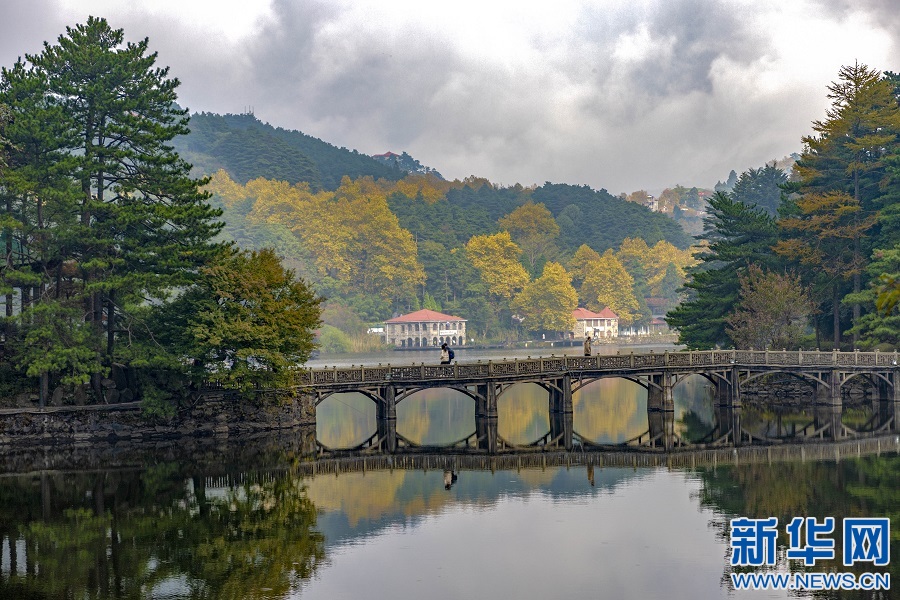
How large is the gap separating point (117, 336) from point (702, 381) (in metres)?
52.9

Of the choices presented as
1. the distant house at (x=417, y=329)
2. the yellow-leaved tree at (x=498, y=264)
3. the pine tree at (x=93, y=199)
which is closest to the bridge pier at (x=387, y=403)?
the pine tree at (x=93, y=199)

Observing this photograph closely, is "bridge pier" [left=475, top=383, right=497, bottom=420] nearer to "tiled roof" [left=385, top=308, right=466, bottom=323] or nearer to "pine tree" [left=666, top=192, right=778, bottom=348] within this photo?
"pine tree" [left=666, top=192, right=778, bottom=348]

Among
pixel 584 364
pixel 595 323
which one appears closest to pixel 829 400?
pixel 584 364

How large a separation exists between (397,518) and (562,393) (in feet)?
81.8

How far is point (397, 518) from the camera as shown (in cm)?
3484

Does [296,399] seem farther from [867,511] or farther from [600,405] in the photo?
[867,511]

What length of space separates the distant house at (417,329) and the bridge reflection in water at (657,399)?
101 metres

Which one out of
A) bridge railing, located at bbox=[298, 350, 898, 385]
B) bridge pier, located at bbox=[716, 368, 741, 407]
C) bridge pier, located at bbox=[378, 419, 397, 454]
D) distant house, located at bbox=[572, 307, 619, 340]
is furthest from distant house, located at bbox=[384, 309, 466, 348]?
bridge pier, located at bbox=[378, 419, 397, 454]

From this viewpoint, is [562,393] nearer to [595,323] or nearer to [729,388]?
[729,388]

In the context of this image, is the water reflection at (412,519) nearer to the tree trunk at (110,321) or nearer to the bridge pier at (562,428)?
the bridge pier at (562,428)

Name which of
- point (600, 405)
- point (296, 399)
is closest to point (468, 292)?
point (600, 405)

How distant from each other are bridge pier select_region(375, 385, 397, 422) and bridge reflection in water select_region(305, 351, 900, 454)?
6 cm

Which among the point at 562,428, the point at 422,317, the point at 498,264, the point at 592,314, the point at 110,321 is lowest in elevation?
the point at 562,428

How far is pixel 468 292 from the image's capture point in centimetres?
18550
